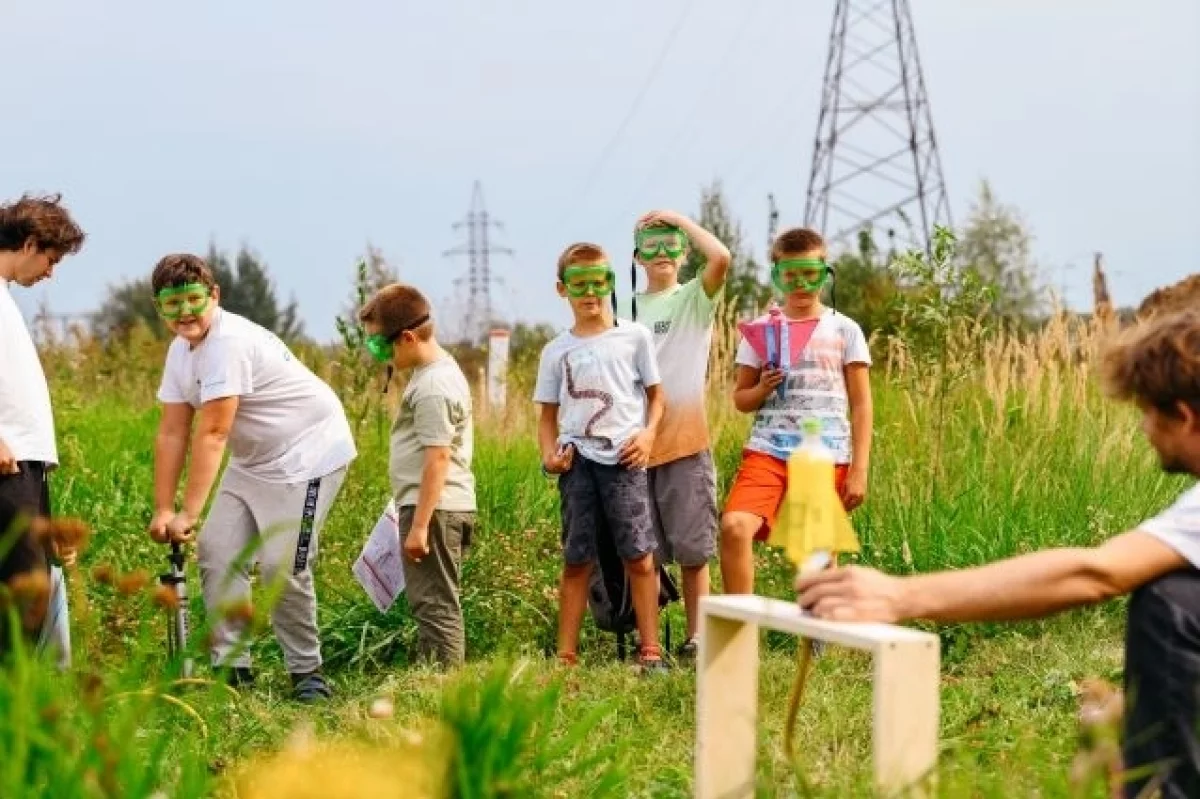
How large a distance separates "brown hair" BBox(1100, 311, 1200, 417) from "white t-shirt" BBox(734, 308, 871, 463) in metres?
3.05

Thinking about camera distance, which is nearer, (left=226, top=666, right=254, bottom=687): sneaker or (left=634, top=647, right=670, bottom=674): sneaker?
(left=634, top=647, right=670, bottom=674): sneaker

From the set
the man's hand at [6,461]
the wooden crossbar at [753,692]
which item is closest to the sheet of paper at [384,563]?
the man's hand at [6,461]

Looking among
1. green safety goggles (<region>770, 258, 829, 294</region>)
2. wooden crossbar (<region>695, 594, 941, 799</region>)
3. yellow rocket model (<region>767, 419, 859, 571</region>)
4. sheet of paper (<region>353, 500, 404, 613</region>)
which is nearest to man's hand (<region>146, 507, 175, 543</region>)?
sheet of paper (<region>353, 500, 404, 613</region>)

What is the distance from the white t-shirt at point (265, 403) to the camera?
18.6 feet

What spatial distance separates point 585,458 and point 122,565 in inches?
111

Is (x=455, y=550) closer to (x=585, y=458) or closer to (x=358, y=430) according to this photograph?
(x=585, y=458)

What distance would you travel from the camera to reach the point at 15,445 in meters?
5.35

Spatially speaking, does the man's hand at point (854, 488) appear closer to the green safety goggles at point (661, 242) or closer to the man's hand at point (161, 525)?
the green safety goggles at point (661, 242)

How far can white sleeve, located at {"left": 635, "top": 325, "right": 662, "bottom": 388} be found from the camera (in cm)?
587

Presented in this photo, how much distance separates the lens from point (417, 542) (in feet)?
19.0

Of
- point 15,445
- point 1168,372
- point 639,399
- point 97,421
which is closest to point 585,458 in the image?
point 639,399

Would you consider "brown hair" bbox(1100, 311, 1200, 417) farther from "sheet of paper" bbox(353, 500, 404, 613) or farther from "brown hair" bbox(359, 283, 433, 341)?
"sheet of paper" bbox(353, 500, 404, 613)

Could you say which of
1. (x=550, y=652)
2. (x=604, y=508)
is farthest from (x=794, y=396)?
(x=550, y=652)

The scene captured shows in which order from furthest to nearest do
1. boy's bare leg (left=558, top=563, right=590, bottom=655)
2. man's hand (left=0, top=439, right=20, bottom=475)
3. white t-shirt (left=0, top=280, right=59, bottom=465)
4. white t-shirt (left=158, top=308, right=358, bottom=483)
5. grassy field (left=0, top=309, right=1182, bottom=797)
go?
boy's bare leg (left=558, top=563, right=590, bottom=655), white t-shirt (left=158, top=308, right=358, bottom=483), white t-shirt (left=0, top=280, right=59, bottom=465), man's hand (left=0, top=439, right=20, bottom=475), grassy field (left=0, top=309, right=1182, bottom=797)
